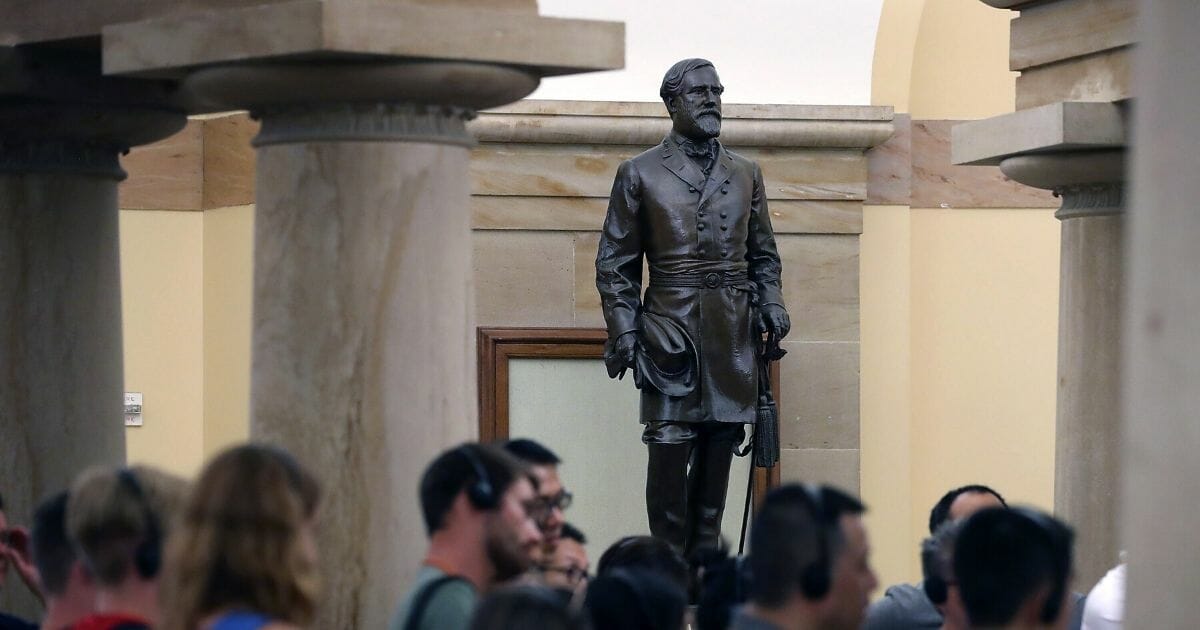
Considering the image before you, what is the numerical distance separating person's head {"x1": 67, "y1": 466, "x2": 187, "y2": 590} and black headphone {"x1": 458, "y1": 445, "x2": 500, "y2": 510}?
0.85 meters

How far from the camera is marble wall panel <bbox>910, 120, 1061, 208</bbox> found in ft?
42.2

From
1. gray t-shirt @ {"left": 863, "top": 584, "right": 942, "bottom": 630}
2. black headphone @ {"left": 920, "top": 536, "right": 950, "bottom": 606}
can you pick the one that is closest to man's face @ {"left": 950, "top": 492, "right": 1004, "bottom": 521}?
gray t-shirt @ {"left": 863, "top": 584, "right": 942, "bottom": 630}

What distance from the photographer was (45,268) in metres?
8.08

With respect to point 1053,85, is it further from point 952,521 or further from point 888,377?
point 952,521

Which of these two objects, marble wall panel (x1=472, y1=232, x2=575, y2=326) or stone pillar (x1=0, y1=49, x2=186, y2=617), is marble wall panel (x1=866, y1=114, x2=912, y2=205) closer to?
marble wall panel (x1=472, y1=232, x2=575, y2=326)

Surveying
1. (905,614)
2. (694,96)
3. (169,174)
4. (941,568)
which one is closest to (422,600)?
(941,568)

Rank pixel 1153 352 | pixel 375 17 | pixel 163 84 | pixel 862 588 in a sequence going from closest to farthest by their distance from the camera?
pixel 1153 352
pixel 862 588
pixel 375 17
pixel 163 84

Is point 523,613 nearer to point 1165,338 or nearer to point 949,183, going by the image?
point 1165,338

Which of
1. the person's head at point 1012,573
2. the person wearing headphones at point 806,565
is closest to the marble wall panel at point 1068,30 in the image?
the person's head at point 1012,573

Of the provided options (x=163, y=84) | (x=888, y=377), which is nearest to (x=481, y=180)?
(x=888, y=377)

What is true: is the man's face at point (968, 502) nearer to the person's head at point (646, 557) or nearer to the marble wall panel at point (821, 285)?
the person's head at point (646, 557)

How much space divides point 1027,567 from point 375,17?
8.07 feet

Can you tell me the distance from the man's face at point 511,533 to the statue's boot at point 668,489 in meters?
4.03

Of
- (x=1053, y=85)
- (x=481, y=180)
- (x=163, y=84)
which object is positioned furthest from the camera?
(x=481, y=180)
